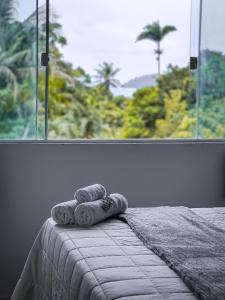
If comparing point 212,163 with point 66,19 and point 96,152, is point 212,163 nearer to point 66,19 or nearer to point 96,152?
point 96,152

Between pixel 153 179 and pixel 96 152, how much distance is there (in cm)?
40

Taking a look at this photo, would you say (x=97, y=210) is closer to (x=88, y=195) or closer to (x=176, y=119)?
(x=88, y=195)

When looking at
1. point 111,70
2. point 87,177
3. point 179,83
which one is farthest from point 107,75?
point 87,177

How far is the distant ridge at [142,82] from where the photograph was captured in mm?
3680

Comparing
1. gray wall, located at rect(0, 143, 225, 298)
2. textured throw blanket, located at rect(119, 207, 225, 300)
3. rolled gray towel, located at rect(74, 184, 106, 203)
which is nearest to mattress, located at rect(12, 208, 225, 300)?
textured throw blanket, located at rect(119, 207, 225, 300)

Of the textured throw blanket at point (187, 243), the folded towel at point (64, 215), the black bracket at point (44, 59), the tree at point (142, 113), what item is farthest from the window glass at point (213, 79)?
the folded towel at point (64, 215)

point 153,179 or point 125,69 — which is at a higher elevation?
point 125,69

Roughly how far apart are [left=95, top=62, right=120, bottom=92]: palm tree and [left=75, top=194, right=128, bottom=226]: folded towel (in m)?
1.13

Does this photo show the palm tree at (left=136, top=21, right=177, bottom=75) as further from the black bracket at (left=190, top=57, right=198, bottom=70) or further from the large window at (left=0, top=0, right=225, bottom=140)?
the black bracket at (left=190, top=57, right=198, bottom=70)

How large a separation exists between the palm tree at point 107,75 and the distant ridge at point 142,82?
3.1 inches

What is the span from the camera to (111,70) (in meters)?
3.65

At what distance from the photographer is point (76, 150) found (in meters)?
3.43

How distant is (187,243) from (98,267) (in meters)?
0.39

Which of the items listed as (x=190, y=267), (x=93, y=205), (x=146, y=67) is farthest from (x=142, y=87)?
(x=190, y=267)
